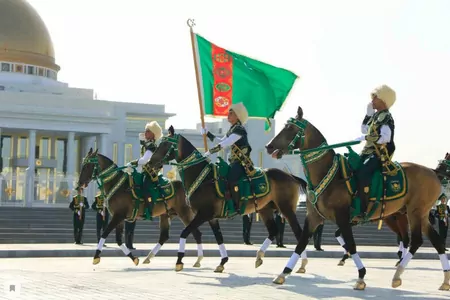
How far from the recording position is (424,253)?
24484mm

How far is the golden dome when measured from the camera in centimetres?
5822

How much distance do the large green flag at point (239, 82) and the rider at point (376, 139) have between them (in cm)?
384

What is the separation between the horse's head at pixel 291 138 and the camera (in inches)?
498

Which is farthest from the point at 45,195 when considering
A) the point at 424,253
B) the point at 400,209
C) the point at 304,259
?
the point at 400,209

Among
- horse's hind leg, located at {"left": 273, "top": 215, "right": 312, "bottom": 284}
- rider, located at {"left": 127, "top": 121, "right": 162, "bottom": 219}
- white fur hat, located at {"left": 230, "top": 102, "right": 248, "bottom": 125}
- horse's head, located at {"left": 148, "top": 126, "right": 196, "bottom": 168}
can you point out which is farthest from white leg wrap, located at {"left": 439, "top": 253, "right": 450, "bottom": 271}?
rider, located at {"left": 127, "top": 121, "right": 162, "bottom": 219}

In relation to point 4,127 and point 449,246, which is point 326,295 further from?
point 4,127

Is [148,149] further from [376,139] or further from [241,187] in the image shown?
[376,139]

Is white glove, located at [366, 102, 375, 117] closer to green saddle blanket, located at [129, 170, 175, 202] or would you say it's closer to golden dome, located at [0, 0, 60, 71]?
green saddle blanket, located at [129, 170, 175, 202]

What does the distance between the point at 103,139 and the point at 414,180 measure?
42.7 meters

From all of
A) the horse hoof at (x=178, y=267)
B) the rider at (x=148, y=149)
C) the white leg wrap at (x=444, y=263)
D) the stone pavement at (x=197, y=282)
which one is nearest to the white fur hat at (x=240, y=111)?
the rider at (x=148, y=149)

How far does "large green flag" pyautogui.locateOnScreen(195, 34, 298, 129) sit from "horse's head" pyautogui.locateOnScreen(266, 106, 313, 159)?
3.71 m

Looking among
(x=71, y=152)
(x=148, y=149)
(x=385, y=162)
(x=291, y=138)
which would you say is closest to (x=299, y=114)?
(x=291, y=138)

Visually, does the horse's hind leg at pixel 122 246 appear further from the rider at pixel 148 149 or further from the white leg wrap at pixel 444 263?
the white leg wrap at pixel 444 263

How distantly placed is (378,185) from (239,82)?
5.11 m
